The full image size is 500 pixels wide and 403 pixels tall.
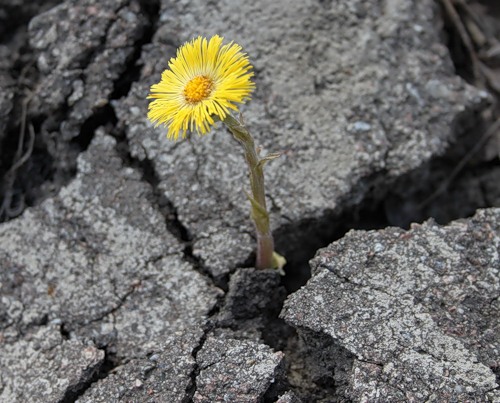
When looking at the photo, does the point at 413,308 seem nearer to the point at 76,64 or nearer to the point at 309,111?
the point at 309,111

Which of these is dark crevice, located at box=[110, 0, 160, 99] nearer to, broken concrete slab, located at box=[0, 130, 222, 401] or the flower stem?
broken concrete slab, located at box=[0, 130, 222, 401]

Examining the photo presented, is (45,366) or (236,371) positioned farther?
(45,366)

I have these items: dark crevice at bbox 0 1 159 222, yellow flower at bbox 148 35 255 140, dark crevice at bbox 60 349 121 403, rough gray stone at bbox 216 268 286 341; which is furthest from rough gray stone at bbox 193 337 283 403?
dark crevice at bbox 0 1 159 222

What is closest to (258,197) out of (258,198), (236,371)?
(258,198)

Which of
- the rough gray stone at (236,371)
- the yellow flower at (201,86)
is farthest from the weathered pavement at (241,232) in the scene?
the yellow flower at (201,86)

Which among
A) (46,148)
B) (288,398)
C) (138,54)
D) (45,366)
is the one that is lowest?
(288,398)

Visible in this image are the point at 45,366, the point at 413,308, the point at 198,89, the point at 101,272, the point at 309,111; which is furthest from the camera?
the point at 309,111

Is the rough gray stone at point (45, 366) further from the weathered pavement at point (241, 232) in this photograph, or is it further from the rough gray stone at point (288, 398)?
the rough gray stone at point (288, 398)
